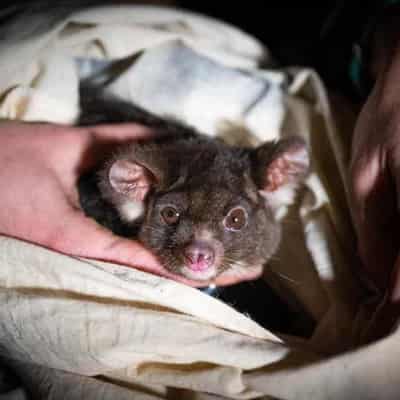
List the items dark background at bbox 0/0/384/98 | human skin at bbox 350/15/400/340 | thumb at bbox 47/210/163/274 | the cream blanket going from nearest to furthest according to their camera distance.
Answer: the cream blanket
human skin at bbox 350/15/400/340
thumb at bbox 47/210/163/274
dark background at bbox 0/0/384/98

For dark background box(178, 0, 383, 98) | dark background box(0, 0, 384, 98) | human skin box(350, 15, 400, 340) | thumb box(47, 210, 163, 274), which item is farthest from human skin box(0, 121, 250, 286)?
dark background box(178, 0, 383, 98)

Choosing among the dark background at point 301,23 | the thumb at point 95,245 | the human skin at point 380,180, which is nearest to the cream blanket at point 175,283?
the thumb at point 95,245

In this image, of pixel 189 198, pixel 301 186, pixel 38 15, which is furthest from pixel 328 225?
pixel 38 15

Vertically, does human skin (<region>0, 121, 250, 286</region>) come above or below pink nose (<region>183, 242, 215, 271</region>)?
above

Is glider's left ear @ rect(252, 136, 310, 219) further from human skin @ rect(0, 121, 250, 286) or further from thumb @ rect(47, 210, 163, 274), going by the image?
thumb @ rect(47, 210, 163, 274)

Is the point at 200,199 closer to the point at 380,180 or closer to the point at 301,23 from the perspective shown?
the point at 380,180

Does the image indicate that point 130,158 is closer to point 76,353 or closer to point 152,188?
point 152,188
